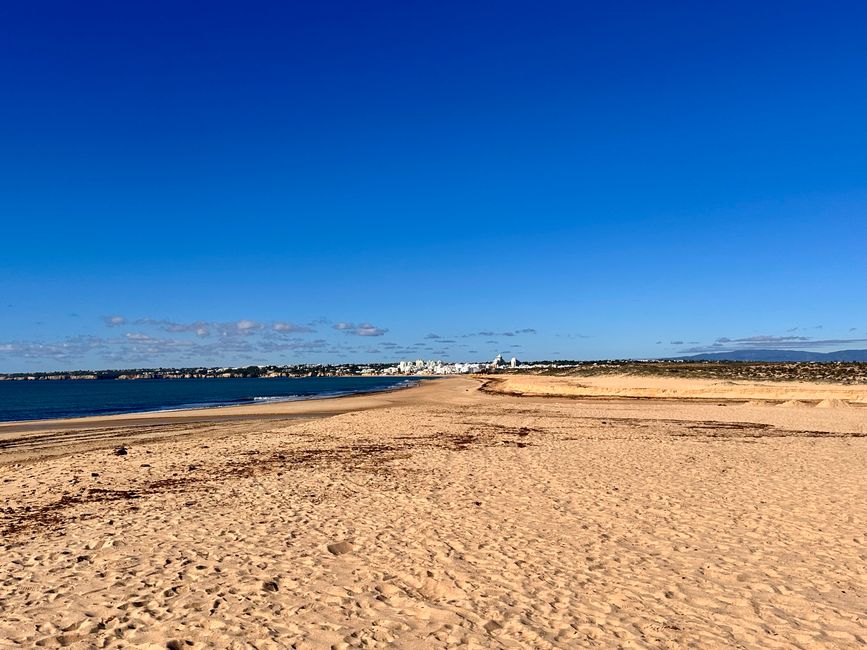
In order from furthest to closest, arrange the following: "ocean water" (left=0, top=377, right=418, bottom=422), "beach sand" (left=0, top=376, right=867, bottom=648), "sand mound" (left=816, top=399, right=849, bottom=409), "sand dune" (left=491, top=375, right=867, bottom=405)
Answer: "ocean water" (left=0, top=377, right=418, bottom=422)
"sand dune" (left=491, top=375, right=867, bottom=405)
"sand mound" (left=816, top=399, right=849, bottom=409)
"beach sand" (left=0, top=376, right=867, bottom=648)

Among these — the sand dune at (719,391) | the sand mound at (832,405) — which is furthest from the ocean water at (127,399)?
the sand mound at (832,405)

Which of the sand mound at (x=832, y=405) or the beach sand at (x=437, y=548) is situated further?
the sand mound at (x=832, y=405)

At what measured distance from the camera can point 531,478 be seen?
14875mm

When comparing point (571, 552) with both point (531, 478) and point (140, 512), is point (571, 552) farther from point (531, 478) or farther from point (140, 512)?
point (140, 512)

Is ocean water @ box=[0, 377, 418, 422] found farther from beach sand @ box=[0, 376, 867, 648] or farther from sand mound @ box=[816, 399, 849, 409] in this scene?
sand mound @ box=[816, 399, 849, 409]

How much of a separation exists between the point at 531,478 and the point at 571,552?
5780 millimetres

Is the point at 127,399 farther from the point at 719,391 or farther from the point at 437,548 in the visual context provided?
the point at 437,548

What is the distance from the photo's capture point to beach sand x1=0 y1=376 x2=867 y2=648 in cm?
661

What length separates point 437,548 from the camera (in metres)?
9.33

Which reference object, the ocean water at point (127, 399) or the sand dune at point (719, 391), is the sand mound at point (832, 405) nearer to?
the sand dune at point (719, 391)

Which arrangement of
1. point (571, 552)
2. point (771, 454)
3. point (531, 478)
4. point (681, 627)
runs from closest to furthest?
point (681, 627), point (571, 552), point (531, 478), point (771, 454)

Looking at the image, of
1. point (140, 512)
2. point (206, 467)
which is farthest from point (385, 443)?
point (140, 512)

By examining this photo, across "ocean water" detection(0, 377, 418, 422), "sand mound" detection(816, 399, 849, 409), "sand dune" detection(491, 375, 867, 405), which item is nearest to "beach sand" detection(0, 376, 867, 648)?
"sand mound" detection(816, 399, 849, 409)

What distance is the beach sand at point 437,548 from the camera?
21.7ft
